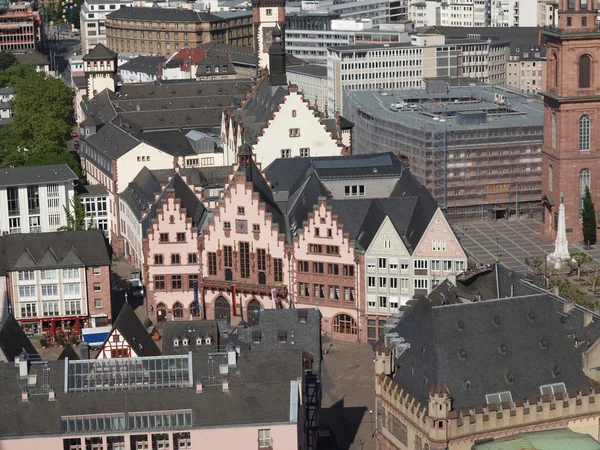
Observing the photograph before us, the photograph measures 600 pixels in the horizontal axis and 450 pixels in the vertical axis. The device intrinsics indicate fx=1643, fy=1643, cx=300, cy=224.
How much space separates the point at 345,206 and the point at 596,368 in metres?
51.7

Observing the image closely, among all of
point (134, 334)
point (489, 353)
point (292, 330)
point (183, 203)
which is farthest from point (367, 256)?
point (489, 353)

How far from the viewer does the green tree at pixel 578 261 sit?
636ft

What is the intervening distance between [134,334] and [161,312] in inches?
1418

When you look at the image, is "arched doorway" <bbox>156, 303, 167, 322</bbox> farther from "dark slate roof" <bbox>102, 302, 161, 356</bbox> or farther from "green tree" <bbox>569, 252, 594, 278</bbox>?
"green tree" <bbox>569, 252, 594, 278</bbox>

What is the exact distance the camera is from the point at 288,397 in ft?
380

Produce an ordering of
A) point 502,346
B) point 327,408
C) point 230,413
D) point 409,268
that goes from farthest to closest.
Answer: point 409,268 → point 327,408 → point 502,346 → point 230,413

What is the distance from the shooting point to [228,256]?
17812 centimetres

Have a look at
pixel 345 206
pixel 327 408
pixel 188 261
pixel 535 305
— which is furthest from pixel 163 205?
pixel 535 305

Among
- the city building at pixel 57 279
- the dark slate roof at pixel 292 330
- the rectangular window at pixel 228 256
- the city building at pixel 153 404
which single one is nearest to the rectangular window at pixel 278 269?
the rectangular window at pixel 228 256

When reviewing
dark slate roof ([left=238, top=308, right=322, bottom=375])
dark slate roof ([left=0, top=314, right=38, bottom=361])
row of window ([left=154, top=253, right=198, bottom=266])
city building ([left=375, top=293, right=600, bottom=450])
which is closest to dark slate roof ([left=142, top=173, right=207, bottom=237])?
row of window ([left=154, top=253, right=198, bottom=266])

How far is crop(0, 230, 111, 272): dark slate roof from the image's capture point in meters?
175

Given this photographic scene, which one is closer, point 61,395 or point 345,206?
point 61,395

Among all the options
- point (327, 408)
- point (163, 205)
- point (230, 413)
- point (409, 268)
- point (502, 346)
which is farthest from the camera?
point (163, 205)

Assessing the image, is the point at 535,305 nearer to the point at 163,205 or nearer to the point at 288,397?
the point at 288,397
